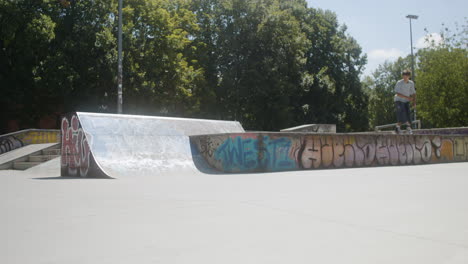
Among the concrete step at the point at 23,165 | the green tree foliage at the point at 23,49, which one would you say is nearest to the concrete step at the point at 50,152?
the concrete step at the point at 23,165

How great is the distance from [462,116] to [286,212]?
1576 inches

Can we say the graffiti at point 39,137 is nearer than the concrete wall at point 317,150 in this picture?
No

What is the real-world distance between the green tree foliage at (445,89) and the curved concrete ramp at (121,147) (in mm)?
33111

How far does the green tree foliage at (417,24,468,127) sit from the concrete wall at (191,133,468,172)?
21800 mm

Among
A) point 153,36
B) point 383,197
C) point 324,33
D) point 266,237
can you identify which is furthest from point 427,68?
point 266,237

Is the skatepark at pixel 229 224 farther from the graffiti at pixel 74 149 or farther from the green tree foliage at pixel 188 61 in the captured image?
the green tree foliage at pixel 188 61

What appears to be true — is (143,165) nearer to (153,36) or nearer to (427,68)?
(153,36)

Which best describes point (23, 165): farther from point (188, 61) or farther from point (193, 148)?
point (188, 61)

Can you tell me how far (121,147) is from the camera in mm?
12094

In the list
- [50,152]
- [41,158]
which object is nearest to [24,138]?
[50,152]

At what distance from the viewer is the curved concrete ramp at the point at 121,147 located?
1148cm

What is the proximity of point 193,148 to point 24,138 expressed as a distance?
12322 mm

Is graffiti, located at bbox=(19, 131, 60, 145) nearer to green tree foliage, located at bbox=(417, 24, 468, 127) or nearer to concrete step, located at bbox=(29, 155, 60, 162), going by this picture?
concrete step, located at bbox=(29, 155, 60, 162)

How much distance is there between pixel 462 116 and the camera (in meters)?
39.5
